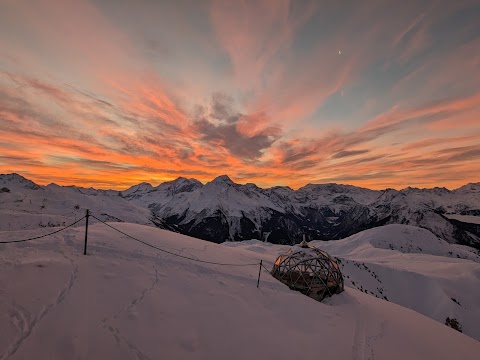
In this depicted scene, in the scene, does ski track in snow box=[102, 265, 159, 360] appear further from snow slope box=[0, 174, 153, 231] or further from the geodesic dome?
snow slope box=[0, 174, 153, 231]

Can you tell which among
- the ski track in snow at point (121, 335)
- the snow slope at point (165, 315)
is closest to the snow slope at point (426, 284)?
the snow slope at point (165, 315)

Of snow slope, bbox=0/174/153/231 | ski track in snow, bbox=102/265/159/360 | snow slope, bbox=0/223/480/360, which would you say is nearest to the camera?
ski track in snow, bbox=102/265/159/360

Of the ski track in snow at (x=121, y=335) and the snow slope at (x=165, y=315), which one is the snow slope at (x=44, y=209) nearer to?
the snow slope at (x=165, y=315)

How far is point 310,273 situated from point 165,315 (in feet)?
41.6

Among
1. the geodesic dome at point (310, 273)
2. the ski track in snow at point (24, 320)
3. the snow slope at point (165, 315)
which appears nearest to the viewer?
the ski track in snow at point (24, 320)

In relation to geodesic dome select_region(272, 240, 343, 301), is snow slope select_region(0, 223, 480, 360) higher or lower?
lower

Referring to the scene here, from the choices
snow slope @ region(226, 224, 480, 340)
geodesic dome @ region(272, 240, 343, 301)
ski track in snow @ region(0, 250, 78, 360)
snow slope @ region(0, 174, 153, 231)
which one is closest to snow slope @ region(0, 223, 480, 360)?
ski track in snow @ region(0, 250, 78, 360)

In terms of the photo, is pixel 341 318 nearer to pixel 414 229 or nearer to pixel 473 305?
pixel 473 305

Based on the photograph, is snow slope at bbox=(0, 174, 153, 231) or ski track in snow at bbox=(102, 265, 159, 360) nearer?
ski track in snow at bbox=(102, 265, 159, 360)

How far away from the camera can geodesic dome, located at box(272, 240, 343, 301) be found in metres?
19.1

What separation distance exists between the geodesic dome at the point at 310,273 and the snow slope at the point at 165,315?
1.09 meters

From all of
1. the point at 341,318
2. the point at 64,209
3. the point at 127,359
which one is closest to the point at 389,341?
the point at 341,318

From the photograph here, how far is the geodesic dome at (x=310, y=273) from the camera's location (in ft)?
62.7

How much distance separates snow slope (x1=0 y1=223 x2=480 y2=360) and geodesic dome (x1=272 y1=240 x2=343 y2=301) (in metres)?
1.09
